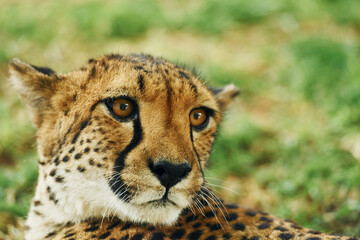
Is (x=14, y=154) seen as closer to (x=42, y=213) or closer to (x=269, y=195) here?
(x=42, y=213)

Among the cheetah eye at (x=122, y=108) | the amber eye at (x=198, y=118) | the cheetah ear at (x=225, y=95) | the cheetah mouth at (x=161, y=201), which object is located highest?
the cheetah ear at (x=225, y=95)

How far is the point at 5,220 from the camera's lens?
8.77 feet

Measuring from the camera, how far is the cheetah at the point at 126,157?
1.69 m

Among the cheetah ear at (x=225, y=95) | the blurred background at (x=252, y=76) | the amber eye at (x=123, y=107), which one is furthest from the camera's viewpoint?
the blurred background at (x=252, y=76)

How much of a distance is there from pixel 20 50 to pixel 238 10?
2.97 m

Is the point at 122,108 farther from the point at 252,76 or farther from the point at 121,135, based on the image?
the point at 252,76

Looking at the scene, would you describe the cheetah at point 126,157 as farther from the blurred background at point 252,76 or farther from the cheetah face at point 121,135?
the blurred background at point 252,76

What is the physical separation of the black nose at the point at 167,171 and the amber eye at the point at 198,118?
0.34 metres

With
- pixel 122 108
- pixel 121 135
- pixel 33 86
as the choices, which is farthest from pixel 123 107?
pixel 33 86

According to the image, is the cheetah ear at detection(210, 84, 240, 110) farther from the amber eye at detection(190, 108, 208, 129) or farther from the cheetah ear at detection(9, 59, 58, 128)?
the cheetah ear at detection(9, 59, 58, 128)

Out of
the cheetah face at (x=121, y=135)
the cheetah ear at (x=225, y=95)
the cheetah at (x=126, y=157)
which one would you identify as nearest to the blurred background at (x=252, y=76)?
the cheetah at (x=126, y=157)

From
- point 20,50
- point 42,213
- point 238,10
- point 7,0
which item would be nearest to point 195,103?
point 42,213

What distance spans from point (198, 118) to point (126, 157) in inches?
16.4

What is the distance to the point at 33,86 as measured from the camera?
2008 millimetres
